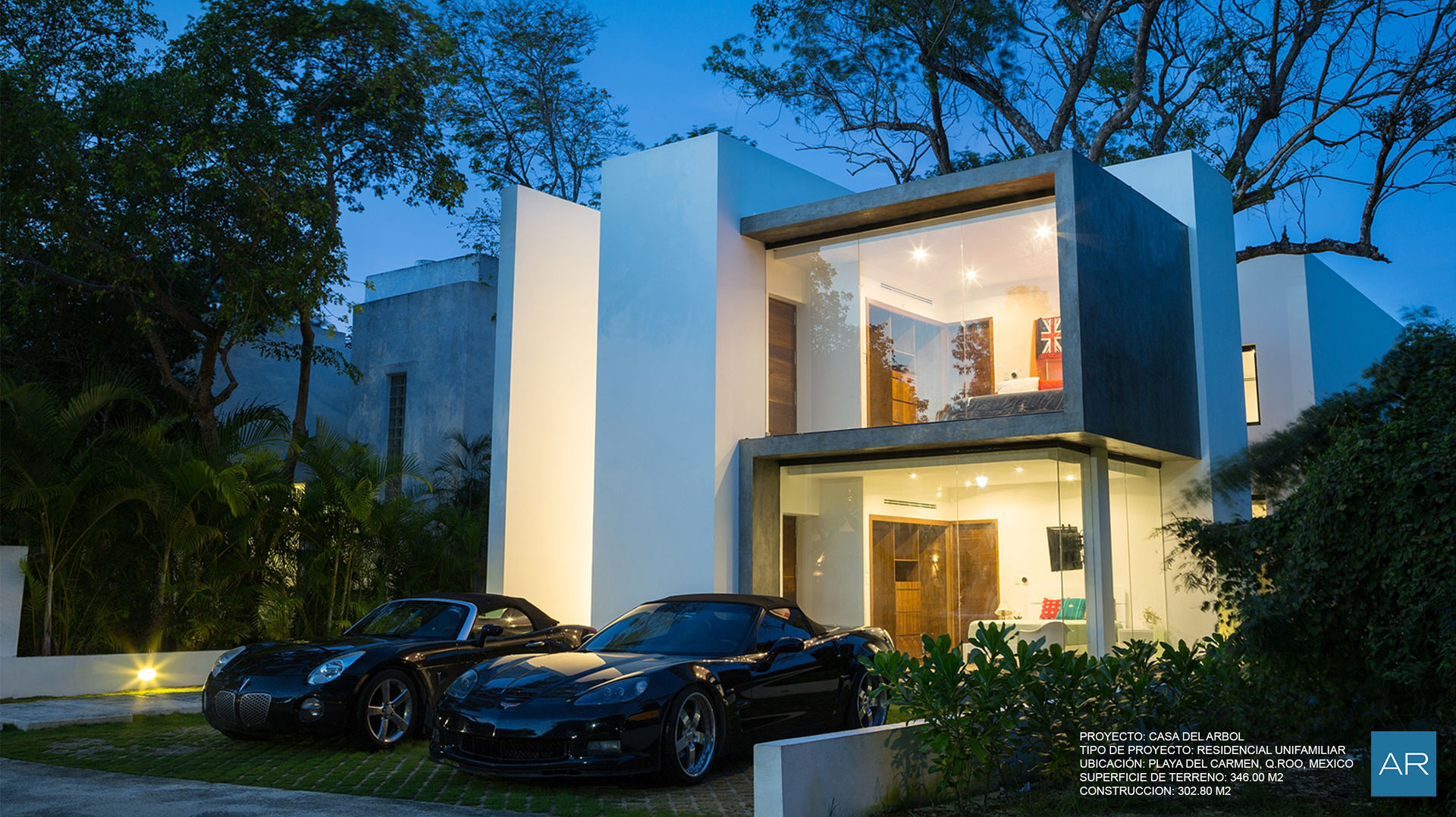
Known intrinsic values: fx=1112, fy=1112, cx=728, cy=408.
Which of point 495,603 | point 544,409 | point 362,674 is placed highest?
point 544,409

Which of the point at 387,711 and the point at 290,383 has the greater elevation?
the point at 290,383

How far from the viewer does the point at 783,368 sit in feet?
48.0

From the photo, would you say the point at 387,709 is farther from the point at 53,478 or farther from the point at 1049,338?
the point at 1049,338

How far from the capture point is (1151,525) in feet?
47.3

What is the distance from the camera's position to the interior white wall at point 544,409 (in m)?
16.1

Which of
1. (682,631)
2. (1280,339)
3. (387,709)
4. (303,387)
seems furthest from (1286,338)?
(387,709)

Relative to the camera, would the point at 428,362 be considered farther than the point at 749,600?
Yes

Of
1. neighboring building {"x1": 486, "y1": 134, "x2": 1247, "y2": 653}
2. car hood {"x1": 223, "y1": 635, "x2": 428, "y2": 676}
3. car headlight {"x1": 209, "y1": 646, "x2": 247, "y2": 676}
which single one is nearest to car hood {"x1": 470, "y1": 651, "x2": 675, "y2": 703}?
car hood {"x1": 223, "y1": 635, "x2": 428, "y2": 676}

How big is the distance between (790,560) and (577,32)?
17671 millimetres

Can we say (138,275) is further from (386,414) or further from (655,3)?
(655,3)

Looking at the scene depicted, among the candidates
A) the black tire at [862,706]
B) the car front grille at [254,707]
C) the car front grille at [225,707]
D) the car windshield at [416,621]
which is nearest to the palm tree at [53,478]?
the car windshield at [416,621]

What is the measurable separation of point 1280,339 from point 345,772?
1822 centimetres

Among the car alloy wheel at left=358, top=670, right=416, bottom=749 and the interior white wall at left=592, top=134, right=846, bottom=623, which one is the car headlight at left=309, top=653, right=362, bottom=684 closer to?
the car alloy wheel at left=358, top=670, right=416, bottom=749

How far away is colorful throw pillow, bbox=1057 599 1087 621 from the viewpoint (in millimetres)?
12375
